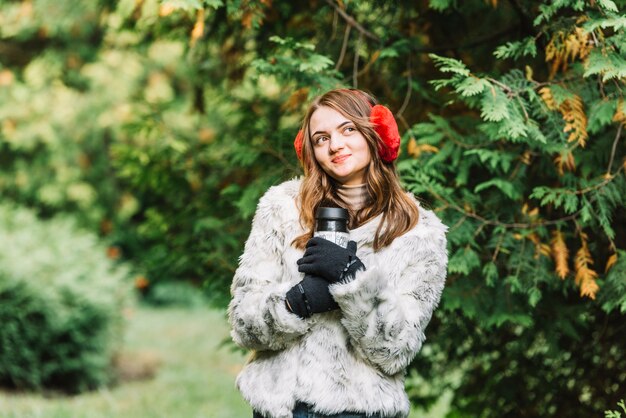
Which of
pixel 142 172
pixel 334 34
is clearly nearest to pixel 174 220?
pixel 142 172

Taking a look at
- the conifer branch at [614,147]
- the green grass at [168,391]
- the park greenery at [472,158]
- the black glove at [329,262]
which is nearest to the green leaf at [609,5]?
the park greenery at [472,158]

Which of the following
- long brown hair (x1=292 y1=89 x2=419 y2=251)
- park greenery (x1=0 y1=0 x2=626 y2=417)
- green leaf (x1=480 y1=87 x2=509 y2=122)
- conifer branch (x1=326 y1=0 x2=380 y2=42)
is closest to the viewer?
long brown hair (x1=292 y1=89 x2=419 y2=251)

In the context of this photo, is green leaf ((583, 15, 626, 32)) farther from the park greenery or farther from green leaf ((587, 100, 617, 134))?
green leaf ((587, 100, 617, 134))

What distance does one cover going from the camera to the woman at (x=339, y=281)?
2.48 m

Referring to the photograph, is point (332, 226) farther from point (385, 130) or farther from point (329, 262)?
point (385, 130)

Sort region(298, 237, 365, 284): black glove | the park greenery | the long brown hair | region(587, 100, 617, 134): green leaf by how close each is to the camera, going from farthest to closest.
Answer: the park greenery, region(587, 100, 617, 134): green leaf, the long brown hair, region(298, 237, 365, 284): black glove

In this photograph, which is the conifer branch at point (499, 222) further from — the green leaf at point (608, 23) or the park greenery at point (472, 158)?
the green leaf at point (608, 23)

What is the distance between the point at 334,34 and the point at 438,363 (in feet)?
8.09

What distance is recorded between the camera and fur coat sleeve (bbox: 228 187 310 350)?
2508mm

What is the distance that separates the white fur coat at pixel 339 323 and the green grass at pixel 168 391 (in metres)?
2.26

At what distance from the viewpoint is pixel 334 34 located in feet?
14.0

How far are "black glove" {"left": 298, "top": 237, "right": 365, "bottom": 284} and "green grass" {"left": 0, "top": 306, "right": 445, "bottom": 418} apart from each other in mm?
2505

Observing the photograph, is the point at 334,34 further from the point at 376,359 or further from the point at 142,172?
the point at 376,359

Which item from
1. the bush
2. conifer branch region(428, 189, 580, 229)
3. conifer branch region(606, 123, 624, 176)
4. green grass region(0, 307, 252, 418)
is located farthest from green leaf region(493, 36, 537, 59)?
the bush
